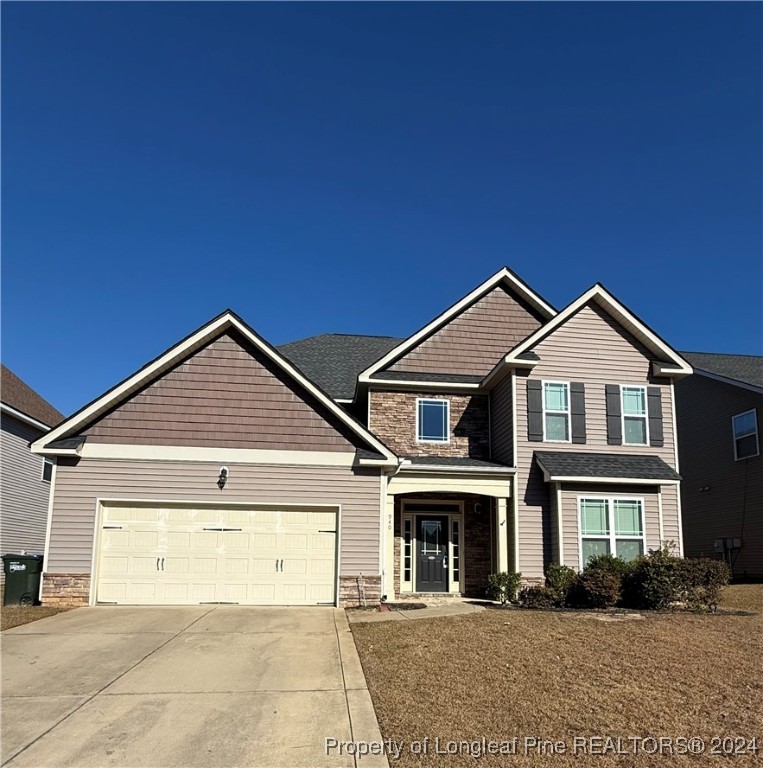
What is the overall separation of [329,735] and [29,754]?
2452 mm

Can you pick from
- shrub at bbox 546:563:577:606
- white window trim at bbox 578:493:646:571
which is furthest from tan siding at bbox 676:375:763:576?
shrub at bbox 546:563:577:606

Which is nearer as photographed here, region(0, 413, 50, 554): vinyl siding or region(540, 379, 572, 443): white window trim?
region(540, 379, 572, 443): white window trim

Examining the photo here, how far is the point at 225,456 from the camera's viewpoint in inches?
543

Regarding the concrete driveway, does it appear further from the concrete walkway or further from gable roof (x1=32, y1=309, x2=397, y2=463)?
A: gable roof (x1=32, y1=309, x2=397, y2=463)

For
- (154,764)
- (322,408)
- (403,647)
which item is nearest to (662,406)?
(322,408)

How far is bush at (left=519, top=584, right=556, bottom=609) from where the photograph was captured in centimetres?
1369

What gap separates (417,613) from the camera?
41.3ft

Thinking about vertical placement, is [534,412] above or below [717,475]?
above

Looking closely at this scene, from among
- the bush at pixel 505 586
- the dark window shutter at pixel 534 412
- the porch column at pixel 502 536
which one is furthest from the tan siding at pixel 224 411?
the dark window shutter at pixel 534 412

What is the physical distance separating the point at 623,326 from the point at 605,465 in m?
3.76

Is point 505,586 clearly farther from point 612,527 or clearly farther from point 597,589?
point 612,527

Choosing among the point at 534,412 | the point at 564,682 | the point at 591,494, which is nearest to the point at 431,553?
the point at 591,494

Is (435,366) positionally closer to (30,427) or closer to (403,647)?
(403,647)

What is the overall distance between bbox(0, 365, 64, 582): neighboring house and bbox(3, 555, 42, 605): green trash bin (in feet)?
16.5
